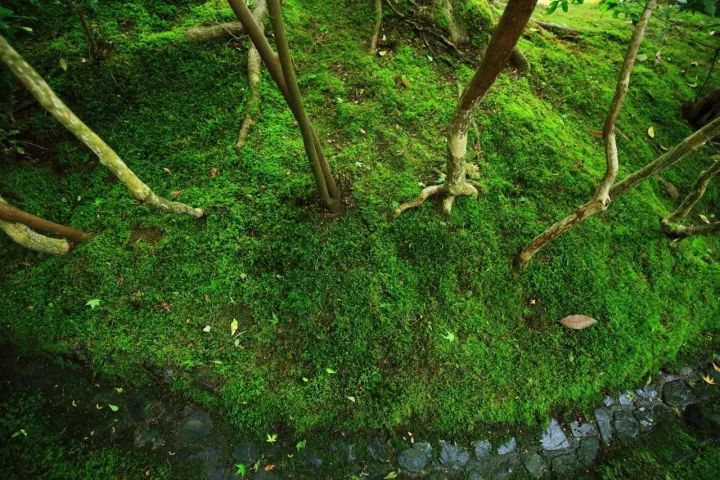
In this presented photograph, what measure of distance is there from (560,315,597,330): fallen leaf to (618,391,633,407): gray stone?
866 millimetres

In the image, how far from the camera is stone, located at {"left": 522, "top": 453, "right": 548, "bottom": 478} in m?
3.64

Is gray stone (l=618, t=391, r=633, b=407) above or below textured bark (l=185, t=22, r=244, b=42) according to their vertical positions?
below

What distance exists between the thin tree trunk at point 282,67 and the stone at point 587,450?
3.84 meters

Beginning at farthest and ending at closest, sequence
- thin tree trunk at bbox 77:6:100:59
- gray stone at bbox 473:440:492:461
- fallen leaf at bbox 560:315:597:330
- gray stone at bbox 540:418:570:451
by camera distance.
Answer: thin tree trunk at bbox 77:6:100:59
fallen leaf at bbox 560:315:597:330
gray stone at bbox 540:418:570:451
gray stone at bbox 473:440:492:461

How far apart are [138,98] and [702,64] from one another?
33.2 ft

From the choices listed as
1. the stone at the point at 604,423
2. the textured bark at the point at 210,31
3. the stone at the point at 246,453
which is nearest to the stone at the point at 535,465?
the stone at the point at 604,423

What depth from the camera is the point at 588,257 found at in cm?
453

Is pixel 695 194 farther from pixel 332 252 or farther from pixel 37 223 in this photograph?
pixel 37 223

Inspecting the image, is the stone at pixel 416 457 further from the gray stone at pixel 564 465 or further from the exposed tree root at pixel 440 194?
the exposed tree root at pixel 440 194

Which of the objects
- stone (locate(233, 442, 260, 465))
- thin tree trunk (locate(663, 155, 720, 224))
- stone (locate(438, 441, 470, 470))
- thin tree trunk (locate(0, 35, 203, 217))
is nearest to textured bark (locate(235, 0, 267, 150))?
thin tree trunk (locate(0, 35, 203, 217))

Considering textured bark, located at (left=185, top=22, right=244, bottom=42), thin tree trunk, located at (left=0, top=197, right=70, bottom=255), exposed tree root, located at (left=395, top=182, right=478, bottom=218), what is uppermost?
textured bark, located at (left=185, top=22, right=244, bottom=42)

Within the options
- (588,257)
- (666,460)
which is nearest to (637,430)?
(666,460)

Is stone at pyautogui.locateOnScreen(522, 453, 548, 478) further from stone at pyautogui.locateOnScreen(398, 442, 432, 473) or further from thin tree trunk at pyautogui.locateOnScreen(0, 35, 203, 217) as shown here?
thin tree trunk at pyautogui.locateOnScreen(0, 35, 203, 217)

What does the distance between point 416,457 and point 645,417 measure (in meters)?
2.73
